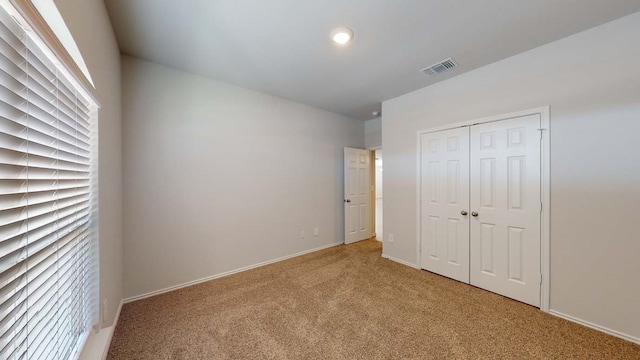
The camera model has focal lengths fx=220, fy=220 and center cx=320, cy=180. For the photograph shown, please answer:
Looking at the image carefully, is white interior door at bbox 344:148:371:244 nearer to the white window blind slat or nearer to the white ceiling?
the white ceiling

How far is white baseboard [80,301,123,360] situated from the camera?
1.44m

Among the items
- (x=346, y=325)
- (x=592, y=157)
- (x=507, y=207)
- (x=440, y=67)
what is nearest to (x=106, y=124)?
(x=346, y=325)

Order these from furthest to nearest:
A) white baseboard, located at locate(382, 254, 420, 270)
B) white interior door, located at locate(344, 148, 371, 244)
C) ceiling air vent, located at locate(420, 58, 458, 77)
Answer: white interior door, located at locate(344, 148, 371, 244) → white baseboard, located at locate(382, 254, 420, 270) → ceiling air vent, located at locate(420, 58, 458, 77)

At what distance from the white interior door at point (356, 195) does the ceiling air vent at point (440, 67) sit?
1.95m

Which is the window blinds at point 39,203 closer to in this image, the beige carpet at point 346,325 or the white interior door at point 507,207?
the beige carpet at point 346,325

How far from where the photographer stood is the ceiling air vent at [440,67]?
2477 mm

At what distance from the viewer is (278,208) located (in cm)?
348

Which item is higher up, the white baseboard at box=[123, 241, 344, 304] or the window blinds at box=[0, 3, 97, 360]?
the window blinds at box=[0, 3, 97, 360]

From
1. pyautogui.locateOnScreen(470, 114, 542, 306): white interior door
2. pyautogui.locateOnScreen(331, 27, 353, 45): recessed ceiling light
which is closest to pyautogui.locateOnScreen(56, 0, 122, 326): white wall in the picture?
pyautogui.locateOnScreen(331, 27, 353, 45): recessed ceiling light

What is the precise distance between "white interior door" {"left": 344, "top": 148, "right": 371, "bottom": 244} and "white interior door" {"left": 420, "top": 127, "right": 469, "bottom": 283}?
1.48 meters

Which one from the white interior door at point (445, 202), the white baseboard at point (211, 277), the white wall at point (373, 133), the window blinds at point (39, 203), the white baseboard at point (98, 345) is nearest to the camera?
the window blinds at point (39, 203)

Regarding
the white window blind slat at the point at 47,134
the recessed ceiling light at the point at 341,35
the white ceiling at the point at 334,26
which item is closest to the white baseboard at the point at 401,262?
the white ceiling at the point at 334,26

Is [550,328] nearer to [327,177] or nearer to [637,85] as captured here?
[637,85]

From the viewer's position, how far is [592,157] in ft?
6.35
